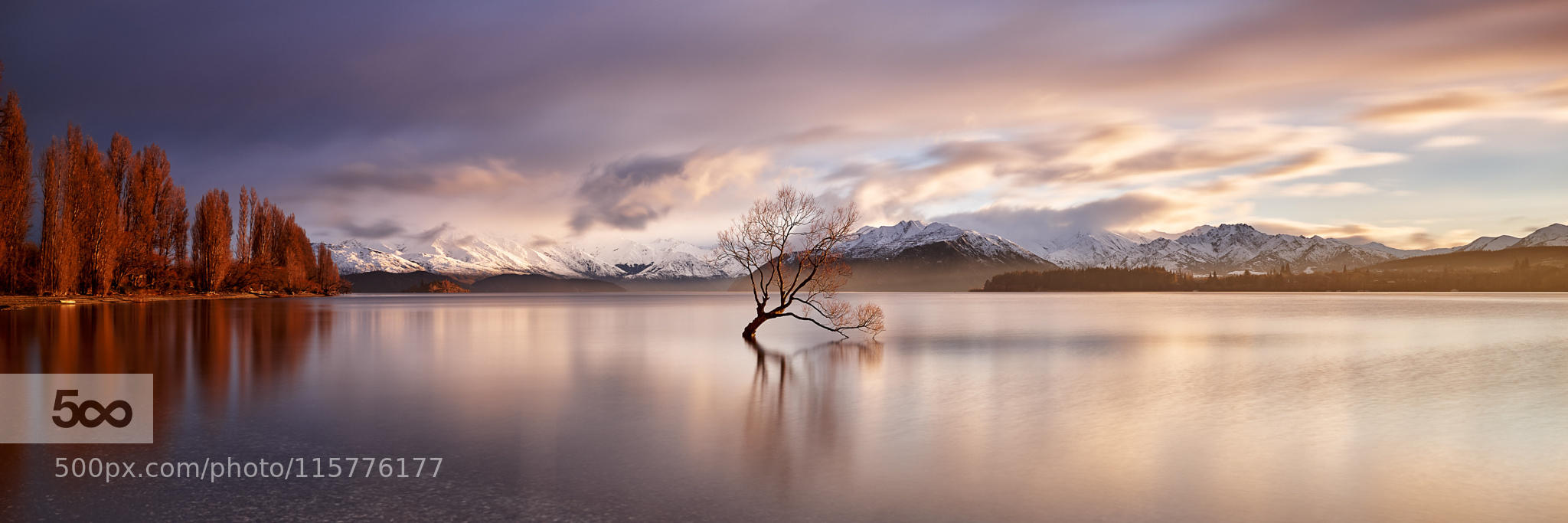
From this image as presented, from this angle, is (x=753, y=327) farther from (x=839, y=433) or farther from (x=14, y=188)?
(x=14, y=188)

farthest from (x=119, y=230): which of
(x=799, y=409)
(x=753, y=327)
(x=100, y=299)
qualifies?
(x=799, y=409)

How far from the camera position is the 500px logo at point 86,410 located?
1188 centimetres

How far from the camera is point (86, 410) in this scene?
514 inches

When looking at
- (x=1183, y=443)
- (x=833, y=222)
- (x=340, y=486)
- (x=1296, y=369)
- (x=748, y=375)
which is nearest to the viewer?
(x=340, y=486)

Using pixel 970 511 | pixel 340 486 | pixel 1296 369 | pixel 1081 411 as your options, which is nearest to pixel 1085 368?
pixel 1296 369

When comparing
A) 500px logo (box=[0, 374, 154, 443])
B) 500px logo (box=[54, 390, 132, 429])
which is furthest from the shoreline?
500px logo (box=[54, 390, 132, 429])

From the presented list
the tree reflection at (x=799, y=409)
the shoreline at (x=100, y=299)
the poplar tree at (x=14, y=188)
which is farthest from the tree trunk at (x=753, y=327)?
the poplar tree at (x=14, y=188)

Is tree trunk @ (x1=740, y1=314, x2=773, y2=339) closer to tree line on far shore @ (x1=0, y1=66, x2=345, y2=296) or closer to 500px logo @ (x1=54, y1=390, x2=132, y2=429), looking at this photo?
500px logo @ (x1=54, y1=390, x2=132, y2=429)

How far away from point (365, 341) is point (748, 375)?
62.4 ft

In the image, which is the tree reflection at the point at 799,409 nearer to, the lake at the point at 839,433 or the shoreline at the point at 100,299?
the lake at the point at 839,433

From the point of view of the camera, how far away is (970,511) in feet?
25.1

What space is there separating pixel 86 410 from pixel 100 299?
68.5 metres

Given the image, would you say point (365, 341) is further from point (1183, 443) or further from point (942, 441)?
point (1183, 443)

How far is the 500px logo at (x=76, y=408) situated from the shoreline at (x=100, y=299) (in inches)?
1861
